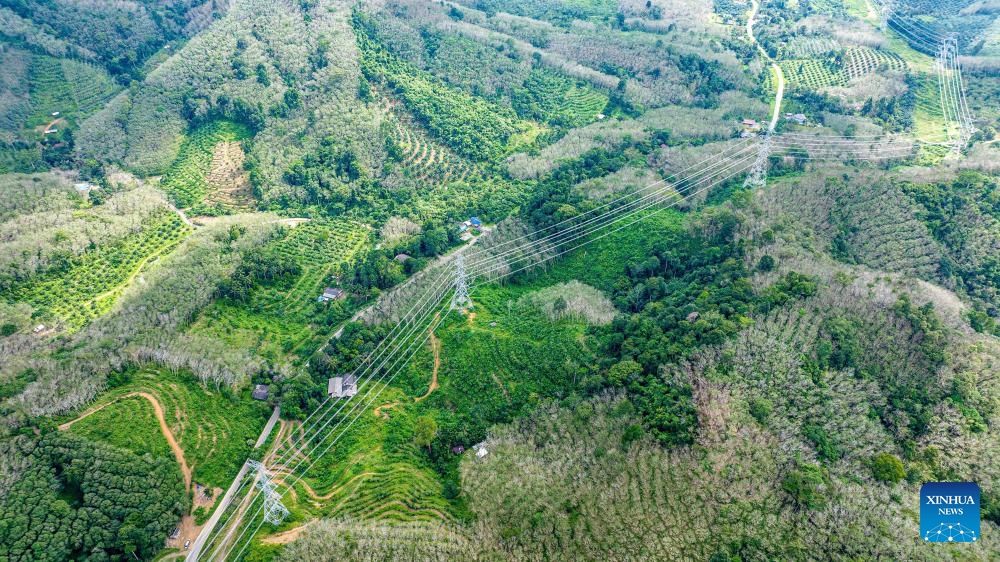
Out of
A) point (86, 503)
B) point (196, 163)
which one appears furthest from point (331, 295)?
point (196, 163)

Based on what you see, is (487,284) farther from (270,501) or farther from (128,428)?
(128,428)

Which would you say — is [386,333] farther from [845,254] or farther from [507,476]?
[845,254]

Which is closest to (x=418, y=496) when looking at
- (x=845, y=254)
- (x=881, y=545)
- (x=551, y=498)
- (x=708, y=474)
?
(x=551, y=498)

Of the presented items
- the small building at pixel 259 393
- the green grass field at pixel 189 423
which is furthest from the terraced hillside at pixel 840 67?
the green grass field at pixel 189 423

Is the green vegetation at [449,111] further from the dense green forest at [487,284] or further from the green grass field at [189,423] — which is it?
the green grass field at [189,423]

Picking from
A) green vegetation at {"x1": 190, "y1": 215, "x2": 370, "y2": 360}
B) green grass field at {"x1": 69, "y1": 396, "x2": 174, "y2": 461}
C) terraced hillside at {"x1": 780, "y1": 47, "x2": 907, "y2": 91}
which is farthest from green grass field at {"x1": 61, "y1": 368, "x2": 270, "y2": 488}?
terraced hillside at {"x1": 780, "y1": 47, "x2": 907, "y2": 91}

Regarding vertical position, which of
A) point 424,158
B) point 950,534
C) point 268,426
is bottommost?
point 268,426
